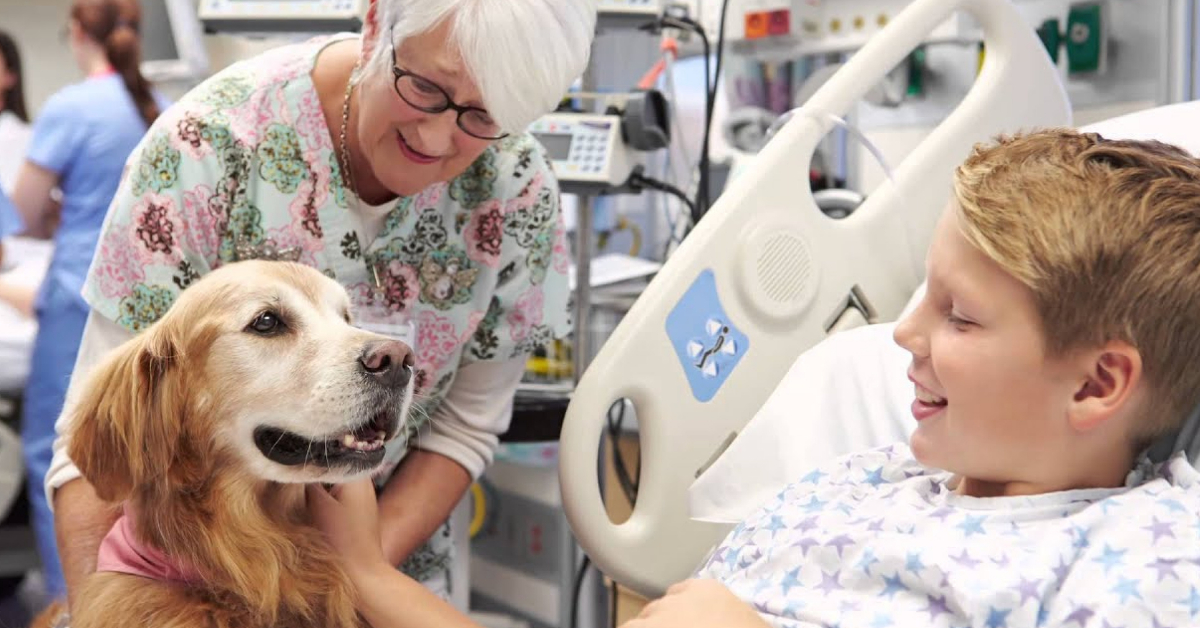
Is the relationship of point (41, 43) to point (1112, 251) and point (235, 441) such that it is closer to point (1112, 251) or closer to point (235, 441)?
point (235, 441)

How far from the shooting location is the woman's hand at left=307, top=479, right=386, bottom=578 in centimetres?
139

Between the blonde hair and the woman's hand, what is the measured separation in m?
0.79

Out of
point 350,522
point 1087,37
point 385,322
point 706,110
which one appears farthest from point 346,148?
point 1087,37

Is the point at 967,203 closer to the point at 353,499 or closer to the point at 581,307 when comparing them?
the point at 353,499

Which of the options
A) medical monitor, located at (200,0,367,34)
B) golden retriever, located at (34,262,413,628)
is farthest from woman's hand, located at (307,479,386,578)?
medical monitor, located at (200,0,367,34)

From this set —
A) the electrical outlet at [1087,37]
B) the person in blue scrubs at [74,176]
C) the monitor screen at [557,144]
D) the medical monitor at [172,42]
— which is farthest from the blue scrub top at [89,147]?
the electrical outlet at [1087,37]

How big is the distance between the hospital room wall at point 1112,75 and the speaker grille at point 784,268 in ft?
3.66

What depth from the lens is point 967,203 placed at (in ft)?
3.42

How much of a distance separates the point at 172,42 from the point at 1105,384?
4158 mm

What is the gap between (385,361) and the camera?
1342 mm

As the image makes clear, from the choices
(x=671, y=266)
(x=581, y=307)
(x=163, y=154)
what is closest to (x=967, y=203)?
(x=671, y=266)

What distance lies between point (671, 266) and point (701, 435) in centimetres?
22

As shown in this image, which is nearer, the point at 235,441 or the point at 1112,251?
the point at 1112,251

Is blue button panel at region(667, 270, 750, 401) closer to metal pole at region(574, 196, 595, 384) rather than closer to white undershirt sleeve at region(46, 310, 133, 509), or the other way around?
white undershirt sleeve at region(46, 310, 133, 509)
